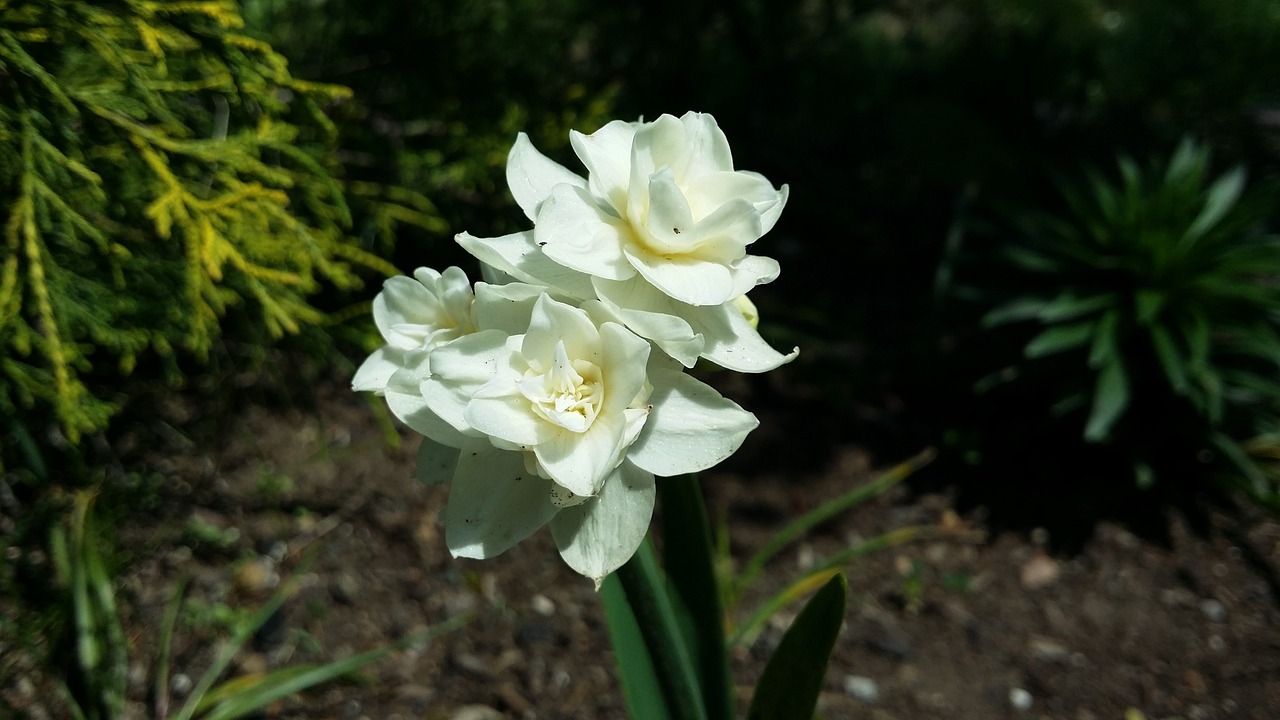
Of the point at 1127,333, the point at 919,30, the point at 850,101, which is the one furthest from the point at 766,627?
the point at 919,30

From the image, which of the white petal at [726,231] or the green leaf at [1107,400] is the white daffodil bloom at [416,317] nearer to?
the white petal at [726,231]

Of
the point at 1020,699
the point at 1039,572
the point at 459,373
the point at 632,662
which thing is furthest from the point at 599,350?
the point at 1039,572

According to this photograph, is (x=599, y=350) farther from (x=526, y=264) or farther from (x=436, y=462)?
(x=436, y=462)

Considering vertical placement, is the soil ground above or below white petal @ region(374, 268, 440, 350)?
below

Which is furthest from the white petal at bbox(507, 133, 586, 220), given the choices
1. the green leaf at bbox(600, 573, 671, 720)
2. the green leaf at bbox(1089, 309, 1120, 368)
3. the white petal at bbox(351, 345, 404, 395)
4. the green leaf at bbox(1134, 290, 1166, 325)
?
the green leaf at bbox(1134, 290, 1166, 325)

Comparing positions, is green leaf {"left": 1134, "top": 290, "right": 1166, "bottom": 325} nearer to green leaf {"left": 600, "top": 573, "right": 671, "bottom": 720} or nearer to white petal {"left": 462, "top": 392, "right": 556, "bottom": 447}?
green leaf {"left": 600, "top": 573, "right": 671, "bottom": 720}
